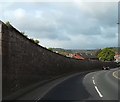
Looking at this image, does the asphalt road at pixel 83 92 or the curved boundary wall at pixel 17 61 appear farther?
the asphalt road at pixel 83 92

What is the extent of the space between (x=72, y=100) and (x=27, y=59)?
6.15 metres

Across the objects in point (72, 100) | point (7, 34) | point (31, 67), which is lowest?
point (72, 100)

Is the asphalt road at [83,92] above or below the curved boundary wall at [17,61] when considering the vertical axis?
below

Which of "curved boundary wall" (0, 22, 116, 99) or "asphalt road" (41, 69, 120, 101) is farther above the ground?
"curved boundary wall" (0, 22, 116, 99)

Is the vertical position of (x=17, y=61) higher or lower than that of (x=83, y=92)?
higher

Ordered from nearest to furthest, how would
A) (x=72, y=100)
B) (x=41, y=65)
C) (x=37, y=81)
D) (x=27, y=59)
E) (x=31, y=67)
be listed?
(x=72, y=100) < (x=27, y=59) < (x=31, y=67) < (x=37, y=81) < (x=41, y=65)

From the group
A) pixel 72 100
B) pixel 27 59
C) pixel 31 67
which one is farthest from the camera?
pixel 31 67

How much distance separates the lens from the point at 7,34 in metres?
15.8

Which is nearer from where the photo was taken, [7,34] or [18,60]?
[7,34]

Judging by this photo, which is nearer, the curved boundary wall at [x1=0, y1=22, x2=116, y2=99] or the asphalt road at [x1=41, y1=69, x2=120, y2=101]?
the curved boundary wall at [x1=0, y1=22, x2=116, y2=99]

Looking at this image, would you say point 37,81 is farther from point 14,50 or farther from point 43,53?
point 14,50

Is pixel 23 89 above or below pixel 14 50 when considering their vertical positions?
below

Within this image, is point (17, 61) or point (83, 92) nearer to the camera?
point (17, 61)

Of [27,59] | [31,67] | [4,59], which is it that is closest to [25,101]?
[4,59]
